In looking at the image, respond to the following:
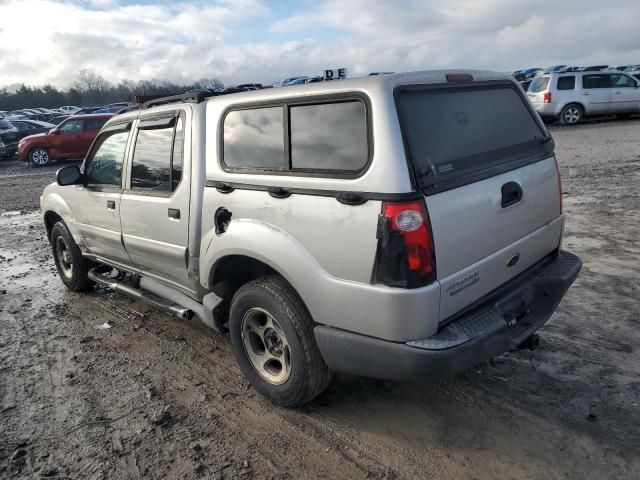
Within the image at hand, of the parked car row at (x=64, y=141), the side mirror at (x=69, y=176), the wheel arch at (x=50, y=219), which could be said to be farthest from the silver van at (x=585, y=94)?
the side mirror at (x=69, y=176)

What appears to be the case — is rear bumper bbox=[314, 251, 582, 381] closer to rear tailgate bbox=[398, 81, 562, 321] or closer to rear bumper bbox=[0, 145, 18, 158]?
rear tailgate bbox=[398, 81, 562, 321]

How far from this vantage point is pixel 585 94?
17953mm

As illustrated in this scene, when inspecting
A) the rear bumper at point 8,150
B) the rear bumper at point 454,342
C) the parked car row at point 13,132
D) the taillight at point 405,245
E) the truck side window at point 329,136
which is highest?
the parked car row at point 13,132

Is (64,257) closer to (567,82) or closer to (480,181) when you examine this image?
(480,181)

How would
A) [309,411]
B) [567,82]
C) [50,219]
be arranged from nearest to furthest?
[309,411], [50,219], [567,82]

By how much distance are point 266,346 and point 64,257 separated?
3.54 metres

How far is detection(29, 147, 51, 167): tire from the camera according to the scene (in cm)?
1780

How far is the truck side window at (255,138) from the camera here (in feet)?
10.2

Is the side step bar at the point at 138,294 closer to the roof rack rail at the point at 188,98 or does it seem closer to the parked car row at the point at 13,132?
the roof rack rail at the point at 188,98

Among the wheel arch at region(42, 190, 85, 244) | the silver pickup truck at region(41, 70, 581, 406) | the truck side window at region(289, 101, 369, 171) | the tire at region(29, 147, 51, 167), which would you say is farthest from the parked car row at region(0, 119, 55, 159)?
the truck side window at region(289, 101, 369, 171)

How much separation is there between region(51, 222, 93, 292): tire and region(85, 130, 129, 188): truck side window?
845 mm

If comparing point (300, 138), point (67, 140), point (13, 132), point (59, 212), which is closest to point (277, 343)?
point (300, 138)

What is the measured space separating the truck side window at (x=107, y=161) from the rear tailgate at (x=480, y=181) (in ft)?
9.28

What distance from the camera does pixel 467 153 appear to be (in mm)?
2891
